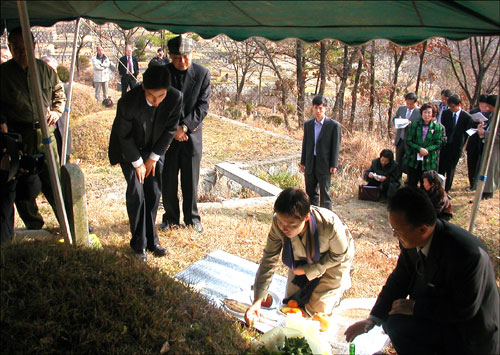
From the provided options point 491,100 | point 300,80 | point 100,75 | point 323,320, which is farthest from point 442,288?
point 300,80

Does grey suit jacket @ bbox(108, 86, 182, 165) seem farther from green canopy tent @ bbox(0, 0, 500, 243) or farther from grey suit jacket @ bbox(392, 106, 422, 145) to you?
grey suit jacket @ bbox(392, 106, 422, 145)

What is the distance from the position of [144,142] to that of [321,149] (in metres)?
2.92

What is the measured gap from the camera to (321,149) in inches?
252

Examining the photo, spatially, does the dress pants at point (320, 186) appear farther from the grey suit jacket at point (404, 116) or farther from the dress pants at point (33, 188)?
the dress pants at point (33, 188)

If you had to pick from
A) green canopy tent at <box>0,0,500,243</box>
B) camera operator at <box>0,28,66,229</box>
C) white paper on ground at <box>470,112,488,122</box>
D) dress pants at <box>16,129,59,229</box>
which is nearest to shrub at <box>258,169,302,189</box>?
white paper on ground at <box>470,112,488,122</box>

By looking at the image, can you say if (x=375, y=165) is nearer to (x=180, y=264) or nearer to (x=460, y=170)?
(x=460, y=170)

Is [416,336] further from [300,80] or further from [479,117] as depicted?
[300,80]

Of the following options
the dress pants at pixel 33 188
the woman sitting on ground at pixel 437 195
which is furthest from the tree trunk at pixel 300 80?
the dress pants at pixel 33 188

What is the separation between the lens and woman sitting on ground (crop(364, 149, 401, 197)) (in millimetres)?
8328

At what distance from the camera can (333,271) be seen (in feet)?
11.2

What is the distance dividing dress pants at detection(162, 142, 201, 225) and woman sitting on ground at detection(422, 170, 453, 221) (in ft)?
9.09

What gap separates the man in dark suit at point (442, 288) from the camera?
2424 mm

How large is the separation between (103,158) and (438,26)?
274 inches

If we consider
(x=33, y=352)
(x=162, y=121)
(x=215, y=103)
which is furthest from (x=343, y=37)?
(x=215, y=103)
